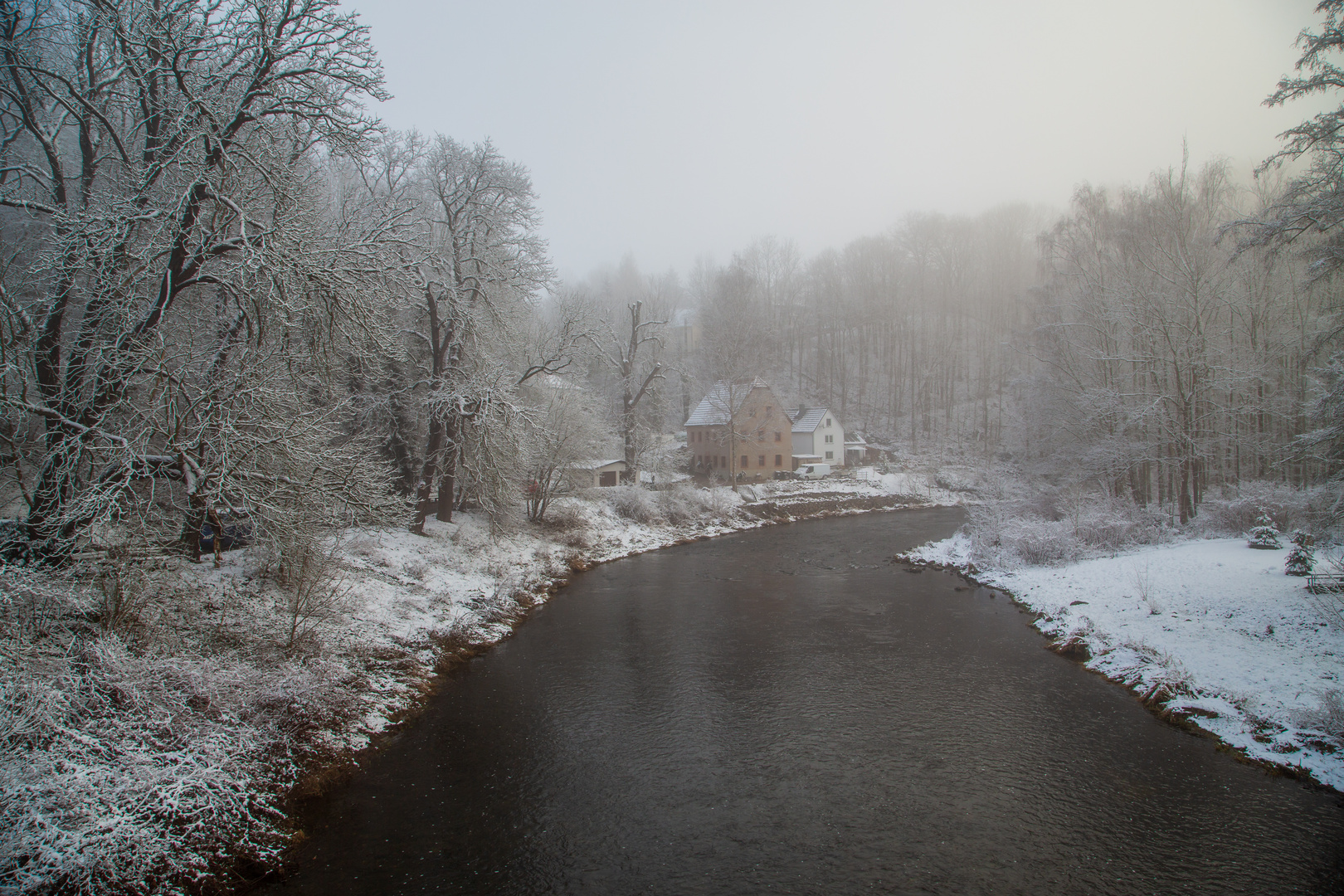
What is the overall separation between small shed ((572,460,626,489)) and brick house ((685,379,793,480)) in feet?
28.7

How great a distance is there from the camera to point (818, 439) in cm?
4656

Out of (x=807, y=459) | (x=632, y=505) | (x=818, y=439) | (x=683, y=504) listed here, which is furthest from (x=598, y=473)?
(x=818, y=439)

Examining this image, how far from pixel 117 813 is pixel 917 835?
8514mm

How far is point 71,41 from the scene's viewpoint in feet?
34.3

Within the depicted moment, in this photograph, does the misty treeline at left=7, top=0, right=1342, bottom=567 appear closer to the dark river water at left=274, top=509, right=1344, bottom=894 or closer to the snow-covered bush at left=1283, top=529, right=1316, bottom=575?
the snow-covered bush at left=1283, top=529, right=1316, bottom=575

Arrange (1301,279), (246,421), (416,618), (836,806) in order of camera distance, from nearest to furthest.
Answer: (836,806) < (246,421) < (416,618) < (1301,279)

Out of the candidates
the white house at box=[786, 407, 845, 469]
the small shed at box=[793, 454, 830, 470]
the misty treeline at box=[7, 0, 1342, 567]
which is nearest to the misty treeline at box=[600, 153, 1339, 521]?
the misty treeline at box=[7, 0, 1342, 567]

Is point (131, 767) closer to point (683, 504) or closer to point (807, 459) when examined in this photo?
point (683, 504)

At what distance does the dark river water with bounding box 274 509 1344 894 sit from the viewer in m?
6.65

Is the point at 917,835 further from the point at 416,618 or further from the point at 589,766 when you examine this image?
the point at 416,618

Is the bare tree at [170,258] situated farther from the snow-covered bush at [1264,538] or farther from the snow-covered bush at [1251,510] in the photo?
the snow-covered bush at [1251,510]

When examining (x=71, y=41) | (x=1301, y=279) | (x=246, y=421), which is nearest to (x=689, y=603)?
(x=246, y=421)

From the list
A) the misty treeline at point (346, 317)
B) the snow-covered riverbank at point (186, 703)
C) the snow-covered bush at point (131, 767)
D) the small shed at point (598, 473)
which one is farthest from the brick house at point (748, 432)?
the snow-covered bush at point (131, 767)

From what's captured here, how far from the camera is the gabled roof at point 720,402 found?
4247 centimetres
